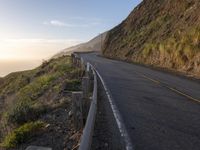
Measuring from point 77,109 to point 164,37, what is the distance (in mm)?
30507

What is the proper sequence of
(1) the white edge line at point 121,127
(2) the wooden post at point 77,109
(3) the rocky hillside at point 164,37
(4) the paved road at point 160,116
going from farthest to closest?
(3) the rocky hillside at point 164,37
(2) the wooden post at point 77,109
(4) the paved road at point 160,116
(1) the white edge line at point 121,127

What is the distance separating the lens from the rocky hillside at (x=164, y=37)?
93.2 feet

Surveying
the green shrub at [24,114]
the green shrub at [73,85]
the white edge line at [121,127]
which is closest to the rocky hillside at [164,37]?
the green shrub at [73,85]

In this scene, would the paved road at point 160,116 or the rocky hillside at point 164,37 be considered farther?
the rocky hillside at point 164,37

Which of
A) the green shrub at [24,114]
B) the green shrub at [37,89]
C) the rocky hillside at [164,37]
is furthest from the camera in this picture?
the rocky hillside at [164,37]

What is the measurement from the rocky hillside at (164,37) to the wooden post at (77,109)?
18255mm

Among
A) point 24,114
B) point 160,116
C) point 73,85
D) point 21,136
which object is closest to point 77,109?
point 21,136

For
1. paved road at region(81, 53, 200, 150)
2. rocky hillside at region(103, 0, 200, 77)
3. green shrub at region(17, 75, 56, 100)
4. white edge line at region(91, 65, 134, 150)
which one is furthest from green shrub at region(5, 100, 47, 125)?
rocky hillside at region(103, 0, 200, 77)

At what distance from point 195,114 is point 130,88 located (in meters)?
6.36

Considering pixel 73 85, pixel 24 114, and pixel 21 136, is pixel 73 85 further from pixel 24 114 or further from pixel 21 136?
pixel 21 136

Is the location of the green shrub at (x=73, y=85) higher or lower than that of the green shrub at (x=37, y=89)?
higher

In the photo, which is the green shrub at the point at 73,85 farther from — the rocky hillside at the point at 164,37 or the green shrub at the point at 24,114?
the rocky hillside at the point at 164,37

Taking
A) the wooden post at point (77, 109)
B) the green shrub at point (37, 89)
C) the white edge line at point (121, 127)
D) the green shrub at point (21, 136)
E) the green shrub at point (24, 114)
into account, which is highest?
the wooden post at point (77, 109)

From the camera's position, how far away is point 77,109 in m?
8.20
